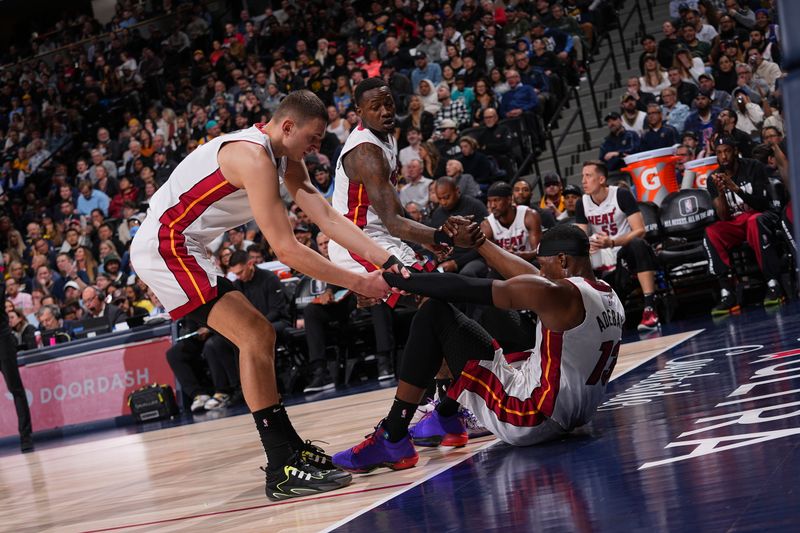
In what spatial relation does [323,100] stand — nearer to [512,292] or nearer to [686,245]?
[686,245]

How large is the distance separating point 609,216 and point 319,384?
2986 millimetres

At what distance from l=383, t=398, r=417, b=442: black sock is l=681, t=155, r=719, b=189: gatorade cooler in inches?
230

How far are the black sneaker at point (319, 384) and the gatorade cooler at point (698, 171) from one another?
3.80 m

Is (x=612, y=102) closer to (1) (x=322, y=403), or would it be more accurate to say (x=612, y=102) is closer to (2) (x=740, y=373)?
(1) (x=322, y=403)

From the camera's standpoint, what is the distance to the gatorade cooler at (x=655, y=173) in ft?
29.3

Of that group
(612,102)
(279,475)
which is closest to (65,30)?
(612,102)

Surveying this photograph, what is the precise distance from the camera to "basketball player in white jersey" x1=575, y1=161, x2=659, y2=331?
7.99 m

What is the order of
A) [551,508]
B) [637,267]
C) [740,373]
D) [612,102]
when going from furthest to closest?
[612,102] → [637,267] → [740,373] → [551,508]

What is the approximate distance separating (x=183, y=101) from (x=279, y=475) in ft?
44.1

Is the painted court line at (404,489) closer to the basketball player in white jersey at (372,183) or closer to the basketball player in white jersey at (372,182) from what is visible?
the basketball player in white jersey at (372,183)

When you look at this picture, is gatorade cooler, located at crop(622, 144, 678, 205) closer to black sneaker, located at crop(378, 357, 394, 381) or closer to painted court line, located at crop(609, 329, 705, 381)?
painted court line, located at crop(609, 329, 705, 381)

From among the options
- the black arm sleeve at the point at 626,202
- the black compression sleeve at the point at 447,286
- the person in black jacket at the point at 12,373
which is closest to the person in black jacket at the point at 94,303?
the person in black jacket at the point at 12,373

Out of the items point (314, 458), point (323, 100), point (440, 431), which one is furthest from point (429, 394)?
point (323, 100)

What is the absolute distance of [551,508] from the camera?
2.63 meters
